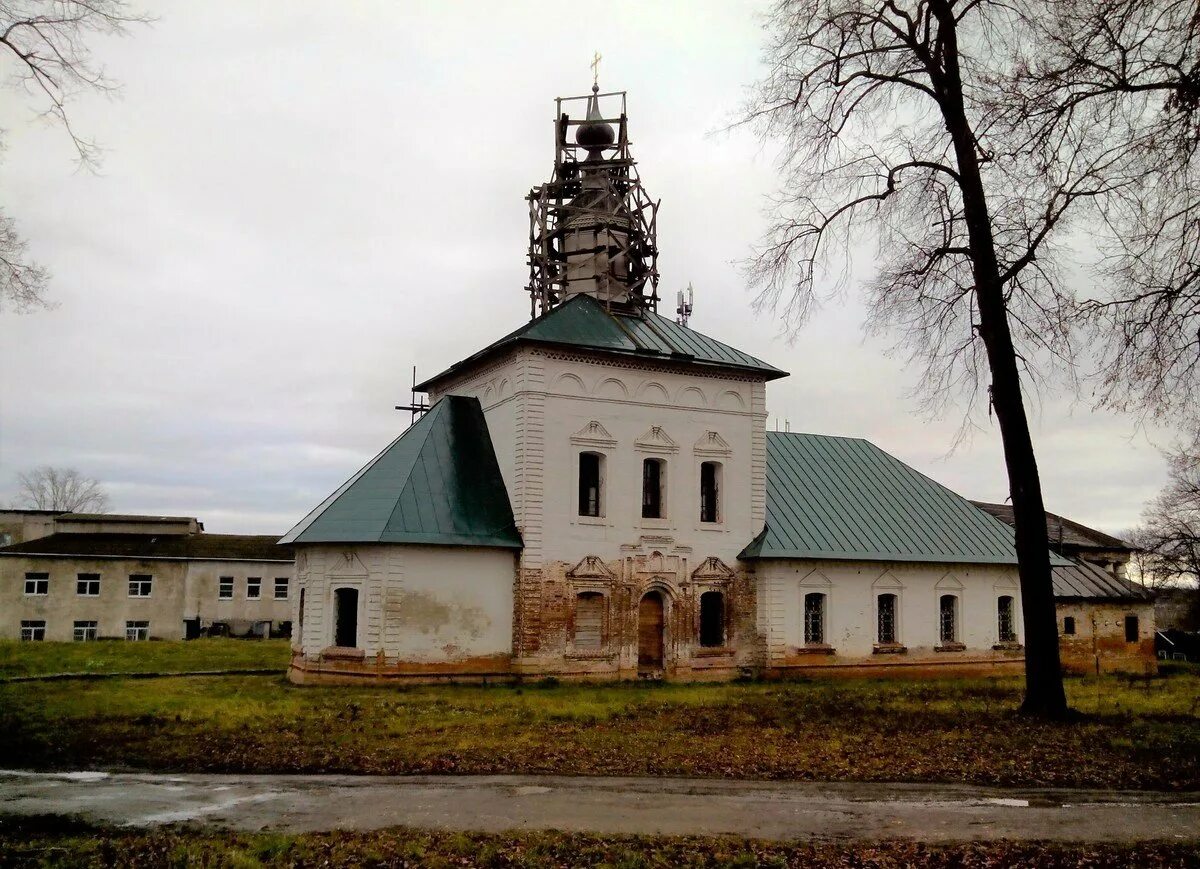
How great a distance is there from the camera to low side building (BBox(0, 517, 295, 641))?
40.2 metres

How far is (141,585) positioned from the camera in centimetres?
4172

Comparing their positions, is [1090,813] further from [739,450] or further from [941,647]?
[941,647]

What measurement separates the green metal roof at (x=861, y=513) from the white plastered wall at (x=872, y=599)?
430 millimetres

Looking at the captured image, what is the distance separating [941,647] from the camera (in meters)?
29.4

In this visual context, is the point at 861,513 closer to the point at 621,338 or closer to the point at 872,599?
the point at 872,599

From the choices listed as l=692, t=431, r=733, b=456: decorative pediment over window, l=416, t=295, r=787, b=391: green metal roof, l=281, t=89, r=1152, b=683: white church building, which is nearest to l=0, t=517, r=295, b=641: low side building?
l=281, t=89, r=1152, b=683: white church building

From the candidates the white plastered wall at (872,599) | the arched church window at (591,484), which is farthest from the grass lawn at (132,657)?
the white plastered wall at (872,599)

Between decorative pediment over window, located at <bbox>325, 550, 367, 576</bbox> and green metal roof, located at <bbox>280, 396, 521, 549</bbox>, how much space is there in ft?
1.69

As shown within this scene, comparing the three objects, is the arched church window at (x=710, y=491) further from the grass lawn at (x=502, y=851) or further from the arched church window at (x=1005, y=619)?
the grass lawn at (x=502, y=851)

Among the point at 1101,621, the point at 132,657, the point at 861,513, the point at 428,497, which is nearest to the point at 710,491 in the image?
the point at 861,513

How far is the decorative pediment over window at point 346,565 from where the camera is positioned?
23.4 meters

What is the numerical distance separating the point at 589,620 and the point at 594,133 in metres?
16.2

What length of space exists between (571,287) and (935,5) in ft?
54.9

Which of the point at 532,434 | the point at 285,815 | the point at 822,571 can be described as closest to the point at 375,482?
the point at 532,434
